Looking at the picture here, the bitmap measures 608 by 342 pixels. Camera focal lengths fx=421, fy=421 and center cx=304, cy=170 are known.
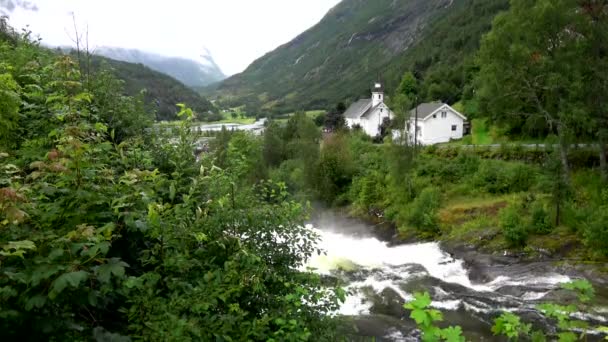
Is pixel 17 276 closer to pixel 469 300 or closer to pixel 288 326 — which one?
pixel 288 326

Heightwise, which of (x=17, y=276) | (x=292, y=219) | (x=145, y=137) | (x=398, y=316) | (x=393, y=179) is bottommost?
(x=398, y=316)

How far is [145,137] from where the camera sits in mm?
9125

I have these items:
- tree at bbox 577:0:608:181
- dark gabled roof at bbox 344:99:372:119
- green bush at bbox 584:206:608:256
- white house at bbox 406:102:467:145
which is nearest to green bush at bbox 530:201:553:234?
green bush at bbox 584:206:608:256

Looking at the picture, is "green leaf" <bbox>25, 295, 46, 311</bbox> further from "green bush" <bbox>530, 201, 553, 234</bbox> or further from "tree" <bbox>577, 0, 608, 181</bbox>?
"tree" <bbox>577, 0, 608, 181</bbox>

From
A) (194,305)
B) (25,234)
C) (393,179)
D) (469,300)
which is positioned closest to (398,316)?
(469,300)

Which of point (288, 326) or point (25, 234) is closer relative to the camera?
point (25, 234)

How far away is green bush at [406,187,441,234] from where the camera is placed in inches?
1073

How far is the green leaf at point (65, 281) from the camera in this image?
2471mm

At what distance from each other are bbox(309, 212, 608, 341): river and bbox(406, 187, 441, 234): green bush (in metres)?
2.08

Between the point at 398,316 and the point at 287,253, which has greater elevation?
the point at 287,253

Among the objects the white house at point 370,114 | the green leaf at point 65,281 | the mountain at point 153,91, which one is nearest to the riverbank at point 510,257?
the mountain at point 153,91

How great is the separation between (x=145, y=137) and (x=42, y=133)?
8.94 ft

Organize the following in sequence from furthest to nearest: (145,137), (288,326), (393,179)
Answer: (393,179)
(145,137)
(288,326)

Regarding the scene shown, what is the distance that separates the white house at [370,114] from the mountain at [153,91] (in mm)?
22903
